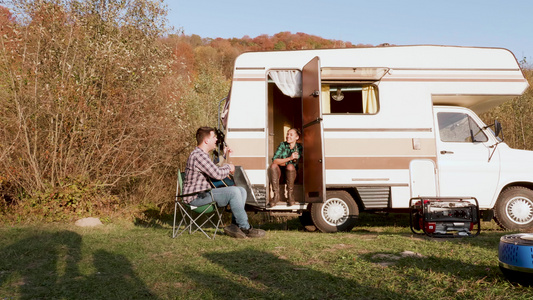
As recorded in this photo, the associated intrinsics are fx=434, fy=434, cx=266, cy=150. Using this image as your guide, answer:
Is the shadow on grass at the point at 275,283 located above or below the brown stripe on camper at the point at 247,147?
below

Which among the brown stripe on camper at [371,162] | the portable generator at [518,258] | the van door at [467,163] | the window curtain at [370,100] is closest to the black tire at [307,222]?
the brown stripe on camper at [371,162]

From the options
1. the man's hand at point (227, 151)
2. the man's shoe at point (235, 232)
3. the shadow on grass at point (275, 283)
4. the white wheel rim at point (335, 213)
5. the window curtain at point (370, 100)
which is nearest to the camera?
the shadow on grass at point (275, 283)

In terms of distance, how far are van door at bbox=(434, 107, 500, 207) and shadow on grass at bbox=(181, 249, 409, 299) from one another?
396cm

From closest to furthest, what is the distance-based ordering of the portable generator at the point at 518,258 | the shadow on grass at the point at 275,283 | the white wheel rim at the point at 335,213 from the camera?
the portable generator at the point at 518,258 → the shadow on grass at the point at 275,283 → the white wheel rim at the point at 335,213

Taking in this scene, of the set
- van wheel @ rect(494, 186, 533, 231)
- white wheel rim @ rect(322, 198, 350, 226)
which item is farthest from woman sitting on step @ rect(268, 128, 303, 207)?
van wheel @ rect(494, 186, 533, 231)

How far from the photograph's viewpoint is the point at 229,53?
26.0m

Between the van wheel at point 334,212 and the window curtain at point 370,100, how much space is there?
55.3 inches

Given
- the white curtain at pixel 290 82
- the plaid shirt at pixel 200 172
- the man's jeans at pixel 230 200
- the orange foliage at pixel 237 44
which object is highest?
the orange foliage at pixel 237 44

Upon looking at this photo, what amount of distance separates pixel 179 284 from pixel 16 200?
222 inches

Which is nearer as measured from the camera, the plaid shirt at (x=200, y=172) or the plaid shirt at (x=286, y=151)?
the plaid shirt at (x=200, y=172)

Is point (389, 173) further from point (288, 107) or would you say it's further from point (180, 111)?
point (180, 111)

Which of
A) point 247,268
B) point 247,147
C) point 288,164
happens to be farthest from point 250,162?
point 247,268

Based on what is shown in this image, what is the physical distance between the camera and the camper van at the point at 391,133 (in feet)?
22.5

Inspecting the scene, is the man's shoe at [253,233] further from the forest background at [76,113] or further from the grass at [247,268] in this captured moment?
the forest background at [76,113]
